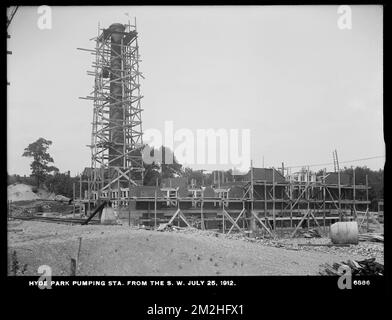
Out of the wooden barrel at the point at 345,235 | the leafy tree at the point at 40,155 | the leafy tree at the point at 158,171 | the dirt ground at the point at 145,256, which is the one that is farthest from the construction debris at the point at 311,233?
the leafy tree at the point at 40,155

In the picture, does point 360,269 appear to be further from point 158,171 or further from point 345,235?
point 158,171

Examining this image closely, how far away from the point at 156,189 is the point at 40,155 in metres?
10.5

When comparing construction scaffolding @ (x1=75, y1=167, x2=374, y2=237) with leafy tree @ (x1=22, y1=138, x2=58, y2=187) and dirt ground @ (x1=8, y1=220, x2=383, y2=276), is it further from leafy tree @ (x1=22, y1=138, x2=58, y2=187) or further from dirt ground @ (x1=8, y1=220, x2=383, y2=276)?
dirt ground @ (x1=8, y1=220, x2=383, y2=276)

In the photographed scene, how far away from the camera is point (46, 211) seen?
2325cm

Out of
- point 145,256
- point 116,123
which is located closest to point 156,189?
point 116,123

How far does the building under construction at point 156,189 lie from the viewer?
21344 millimetres

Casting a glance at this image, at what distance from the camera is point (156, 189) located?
68.7 feet

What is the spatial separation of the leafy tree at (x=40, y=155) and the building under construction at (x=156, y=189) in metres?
6.13

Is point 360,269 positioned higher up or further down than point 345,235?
higher up

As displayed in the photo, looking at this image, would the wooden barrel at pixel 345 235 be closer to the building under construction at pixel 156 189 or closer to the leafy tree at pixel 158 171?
Result: the building under construction at pixel 156 189
